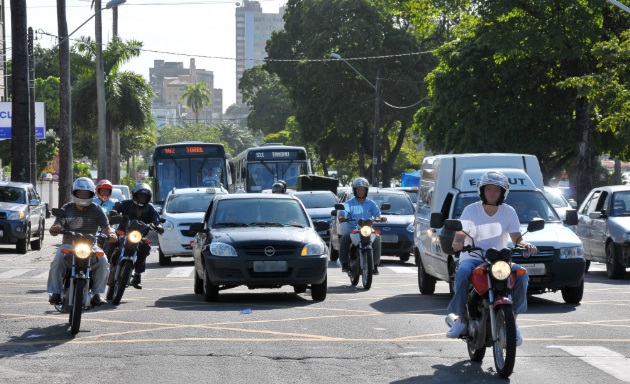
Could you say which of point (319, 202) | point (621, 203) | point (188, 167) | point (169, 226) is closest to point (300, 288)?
point (621, 203)

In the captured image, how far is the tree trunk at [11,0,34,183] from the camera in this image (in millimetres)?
34250

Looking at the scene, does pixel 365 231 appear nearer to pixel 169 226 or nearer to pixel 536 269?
pixel 536 269

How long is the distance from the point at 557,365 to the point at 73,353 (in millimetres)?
4214

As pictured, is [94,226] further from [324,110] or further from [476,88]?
[324,110]

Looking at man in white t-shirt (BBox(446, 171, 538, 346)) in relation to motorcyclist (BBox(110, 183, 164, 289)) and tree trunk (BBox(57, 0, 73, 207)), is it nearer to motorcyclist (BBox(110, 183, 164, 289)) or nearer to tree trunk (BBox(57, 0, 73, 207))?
motorcyclist (BBox(110, 183, 164, 289))

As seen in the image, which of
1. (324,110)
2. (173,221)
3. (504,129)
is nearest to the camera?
(173,221)

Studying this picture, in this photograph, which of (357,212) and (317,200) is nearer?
(357,212)

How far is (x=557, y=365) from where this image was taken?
10.7 meters

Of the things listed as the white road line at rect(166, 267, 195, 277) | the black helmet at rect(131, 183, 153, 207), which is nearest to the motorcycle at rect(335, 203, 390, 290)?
the black helmet at rect(131, 183, 153, 207)

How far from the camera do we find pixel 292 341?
40.8ft

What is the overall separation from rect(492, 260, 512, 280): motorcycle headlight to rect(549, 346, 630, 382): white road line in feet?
3.67

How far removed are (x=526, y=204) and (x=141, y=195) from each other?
5.30 meters

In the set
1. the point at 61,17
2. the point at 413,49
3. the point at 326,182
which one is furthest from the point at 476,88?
the point at 413,49

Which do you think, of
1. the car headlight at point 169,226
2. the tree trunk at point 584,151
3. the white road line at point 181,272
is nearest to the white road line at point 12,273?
the white road line at point 181,272
